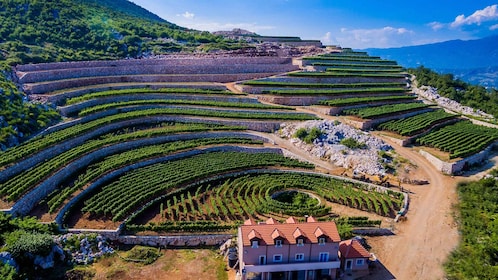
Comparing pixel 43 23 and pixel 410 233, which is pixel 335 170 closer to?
pixel 410 233

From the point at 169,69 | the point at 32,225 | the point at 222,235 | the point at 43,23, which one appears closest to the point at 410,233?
the point at 222,235

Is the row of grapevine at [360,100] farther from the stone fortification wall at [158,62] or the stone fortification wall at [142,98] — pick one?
the stone fortification wall at [158,62]

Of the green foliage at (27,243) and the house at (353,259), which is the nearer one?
the green foliage at (27,243)

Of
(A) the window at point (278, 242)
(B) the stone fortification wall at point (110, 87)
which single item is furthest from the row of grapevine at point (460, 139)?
(B) the stone fortification wall at point (110, 87)

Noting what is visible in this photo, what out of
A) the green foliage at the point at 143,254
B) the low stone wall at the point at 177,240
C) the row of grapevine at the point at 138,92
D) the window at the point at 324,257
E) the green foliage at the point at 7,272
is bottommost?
the green foliage at the point at 143,254

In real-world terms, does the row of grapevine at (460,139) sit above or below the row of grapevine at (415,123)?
below

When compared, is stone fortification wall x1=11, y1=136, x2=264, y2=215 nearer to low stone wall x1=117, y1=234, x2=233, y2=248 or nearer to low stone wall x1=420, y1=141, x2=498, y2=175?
low stone wall x1=117, y1=234, x2=233, y2=248

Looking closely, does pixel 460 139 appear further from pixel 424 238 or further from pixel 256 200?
pixel 256 200
